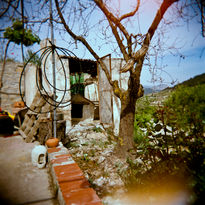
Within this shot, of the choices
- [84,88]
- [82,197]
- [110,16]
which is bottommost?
[82,197]

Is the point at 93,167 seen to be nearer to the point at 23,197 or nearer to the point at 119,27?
the point at 23,197

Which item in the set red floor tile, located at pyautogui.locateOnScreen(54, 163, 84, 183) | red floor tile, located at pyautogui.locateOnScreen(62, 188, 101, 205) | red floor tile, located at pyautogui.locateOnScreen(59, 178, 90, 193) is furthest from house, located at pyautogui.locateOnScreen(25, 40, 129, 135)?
red floor tile, located at pyautogui.locateOnScreen(62, 188, 101, 205)

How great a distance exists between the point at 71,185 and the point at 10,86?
8706 mm

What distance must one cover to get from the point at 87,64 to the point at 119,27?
6.25 meters

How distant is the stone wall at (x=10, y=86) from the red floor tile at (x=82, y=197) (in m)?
8.56

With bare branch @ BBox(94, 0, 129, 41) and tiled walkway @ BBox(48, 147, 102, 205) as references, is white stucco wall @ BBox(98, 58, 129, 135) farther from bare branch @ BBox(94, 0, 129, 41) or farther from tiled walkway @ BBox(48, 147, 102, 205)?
tiled walkway @ BBox(48, 147, 102, 205)

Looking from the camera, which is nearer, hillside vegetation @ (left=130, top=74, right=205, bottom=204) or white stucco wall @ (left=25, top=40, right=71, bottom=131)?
hillside vegetation @ (left=130, top=74, right=205, bottom=204)

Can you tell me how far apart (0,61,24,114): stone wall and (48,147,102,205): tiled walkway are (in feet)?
24.8

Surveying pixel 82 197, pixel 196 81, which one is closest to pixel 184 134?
pixel 196 81

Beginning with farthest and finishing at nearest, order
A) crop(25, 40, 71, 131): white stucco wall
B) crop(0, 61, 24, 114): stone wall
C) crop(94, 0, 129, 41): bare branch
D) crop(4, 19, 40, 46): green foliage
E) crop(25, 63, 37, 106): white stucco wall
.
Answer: crop(0, 61, 24, 114): stone wall
crop(25, 63, 37, 106): white stucco wall
crop(25, 40, 71, 131): white stucco wall
crop(94, 0, 129, 41): bare branch
crop(4, 19, 40, 46): green foliage

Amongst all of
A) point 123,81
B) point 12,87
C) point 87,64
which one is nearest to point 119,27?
point 123,81

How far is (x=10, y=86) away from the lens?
28.6ft

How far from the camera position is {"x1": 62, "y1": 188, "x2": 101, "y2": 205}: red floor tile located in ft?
4.38

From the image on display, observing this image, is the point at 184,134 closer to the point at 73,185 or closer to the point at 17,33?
the point at 73,185
